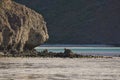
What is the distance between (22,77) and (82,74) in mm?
6628

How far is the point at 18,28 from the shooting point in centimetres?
11112

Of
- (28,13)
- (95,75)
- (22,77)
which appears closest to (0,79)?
(22,77)

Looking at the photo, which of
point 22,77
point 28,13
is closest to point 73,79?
point 22,77

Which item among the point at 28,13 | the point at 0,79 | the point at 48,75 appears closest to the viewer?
the point at 0,79

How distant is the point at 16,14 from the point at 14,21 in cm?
158

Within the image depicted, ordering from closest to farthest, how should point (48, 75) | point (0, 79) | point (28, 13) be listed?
point (0, 79), point (48, 75), point (28, 13)

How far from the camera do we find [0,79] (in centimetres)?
5912

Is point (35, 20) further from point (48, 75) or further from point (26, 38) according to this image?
point (48, 75)

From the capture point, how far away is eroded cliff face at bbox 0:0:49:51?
107m

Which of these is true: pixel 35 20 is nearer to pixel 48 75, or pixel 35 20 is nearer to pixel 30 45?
pixel 30 45

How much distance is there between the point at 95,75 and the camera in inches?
2564

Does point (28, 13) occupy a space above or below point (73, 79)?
above

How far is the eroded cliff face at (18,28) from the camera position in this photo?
106562mm

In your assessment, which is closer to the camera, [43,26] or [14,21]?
[14,21]
